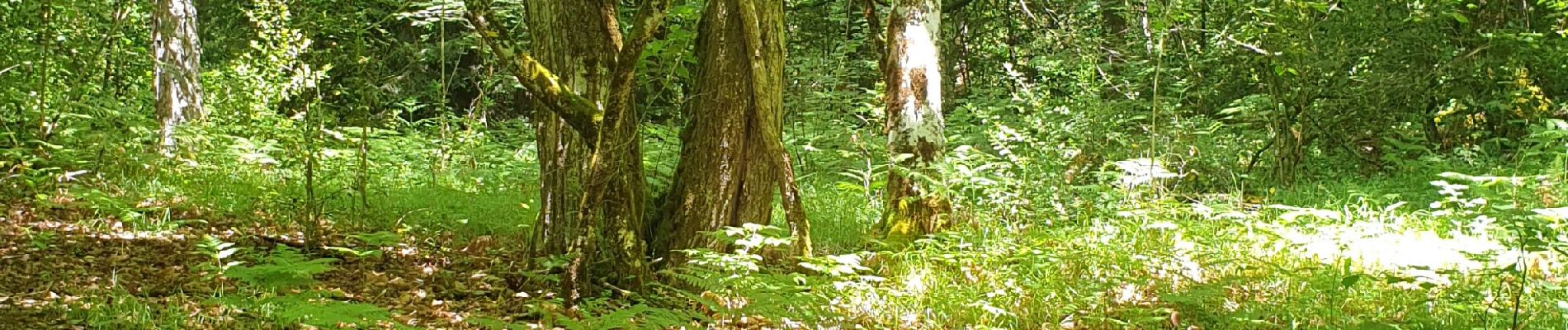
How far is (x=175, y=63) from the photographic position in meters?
10.5

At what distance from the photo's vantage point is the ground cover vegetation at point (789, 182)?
5.04 meters

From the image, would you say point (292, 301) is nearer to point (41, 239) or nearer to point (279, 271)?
point (279, 271)

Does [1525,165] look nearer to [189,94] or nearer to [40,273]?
[40,273]

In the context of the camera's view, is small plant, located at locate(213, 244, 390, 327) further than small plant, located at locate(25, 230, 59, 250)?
No

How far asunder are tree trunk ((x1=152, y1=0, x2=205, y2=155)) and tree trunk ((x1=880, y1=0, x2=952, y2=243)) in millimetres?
7120

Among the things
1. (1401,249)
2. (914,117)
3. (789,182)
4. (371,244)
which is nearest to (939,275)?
(789,182)

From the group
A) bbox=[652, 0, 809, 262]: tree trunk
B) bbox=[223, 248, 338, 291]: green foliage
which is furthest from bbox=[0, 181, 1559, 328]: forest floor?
bbox=[652, 0, 809, 262]: tree trunk

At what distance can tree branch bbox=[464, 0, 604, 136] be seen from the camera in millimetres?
4992

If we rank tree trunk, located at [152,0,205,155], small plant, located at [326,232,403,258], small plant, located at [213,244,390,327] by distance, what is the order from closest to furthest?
small plant, located at [213,244,390,327] < small plant, located at [326,232,403,258] < tree trunk, located at [152,0,205,155]

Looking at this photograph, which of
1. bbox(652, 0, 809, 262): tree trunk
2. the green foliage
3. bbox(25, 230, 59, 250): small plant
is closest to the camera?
the green foliage

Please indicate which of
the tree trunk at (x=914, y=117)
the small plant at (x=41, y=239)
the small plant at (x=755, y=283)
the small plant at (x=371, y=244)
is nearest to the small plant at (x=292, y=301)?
the small plant at (x=371, y=244)

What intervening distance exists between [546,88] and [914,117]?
284 centimetres

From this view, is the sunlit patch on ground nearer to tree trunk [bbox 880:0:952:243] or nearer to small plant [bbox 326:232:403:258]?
tree trunk [bbox 880:0:952:243]

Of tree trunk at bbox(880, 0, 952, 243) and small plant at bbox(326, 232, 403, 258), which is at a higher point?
tree trunk at bbox(880, 0, 952, 243)
